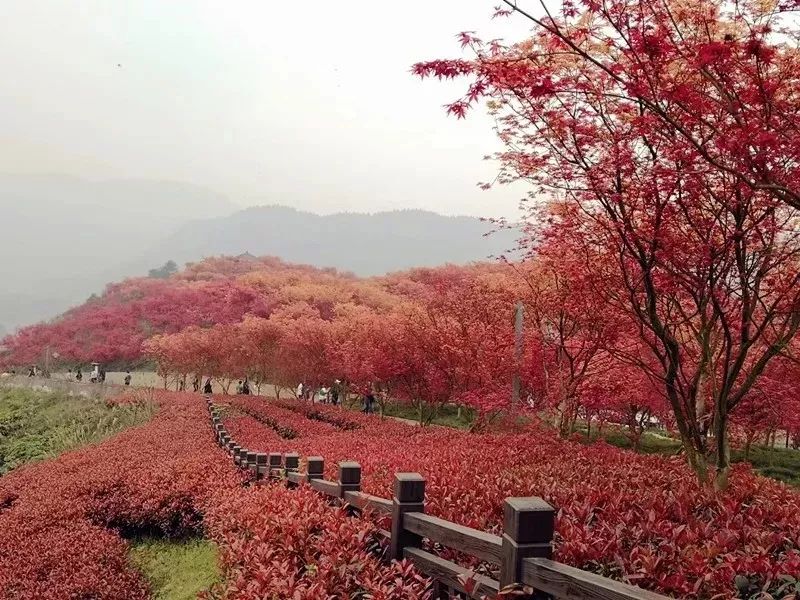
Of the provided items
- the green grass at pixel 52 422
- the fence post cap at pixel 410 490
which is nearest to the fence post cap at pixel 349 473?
the fence post cap at pixel 410 490

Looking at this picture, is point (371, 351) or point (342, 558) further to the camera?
point (371, 351)

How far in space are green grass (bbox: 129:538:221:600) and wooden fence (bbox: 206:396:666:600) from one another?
3.05 metres

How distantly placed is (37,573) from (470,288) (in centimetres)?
1578

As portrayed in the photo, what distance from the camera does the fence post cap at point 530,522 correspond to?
119 inches

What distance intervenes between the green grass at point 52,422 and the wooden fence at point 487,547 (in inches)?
734

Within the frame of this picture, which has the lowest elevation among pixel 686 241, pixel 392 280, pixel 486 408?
pixel 486 408

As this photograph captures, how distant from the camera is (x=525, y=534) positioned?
3.02 meters

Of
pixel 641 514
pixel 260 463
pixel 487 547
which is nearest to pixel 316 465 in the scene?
pixel 260 463

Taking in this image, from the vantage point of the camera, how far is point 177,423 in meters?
18.9

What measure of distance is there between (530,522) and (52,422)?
29.4 metres

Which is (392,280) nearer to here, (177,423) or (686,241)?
(177,423)

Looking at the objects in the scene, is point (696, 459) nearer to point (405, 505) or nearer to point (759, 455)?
point (405, 505)

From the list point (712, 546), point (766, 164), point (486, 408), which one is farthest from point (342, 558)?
point (486, 408)

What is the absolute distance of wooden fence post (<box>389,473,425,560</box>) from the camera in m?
4.34
